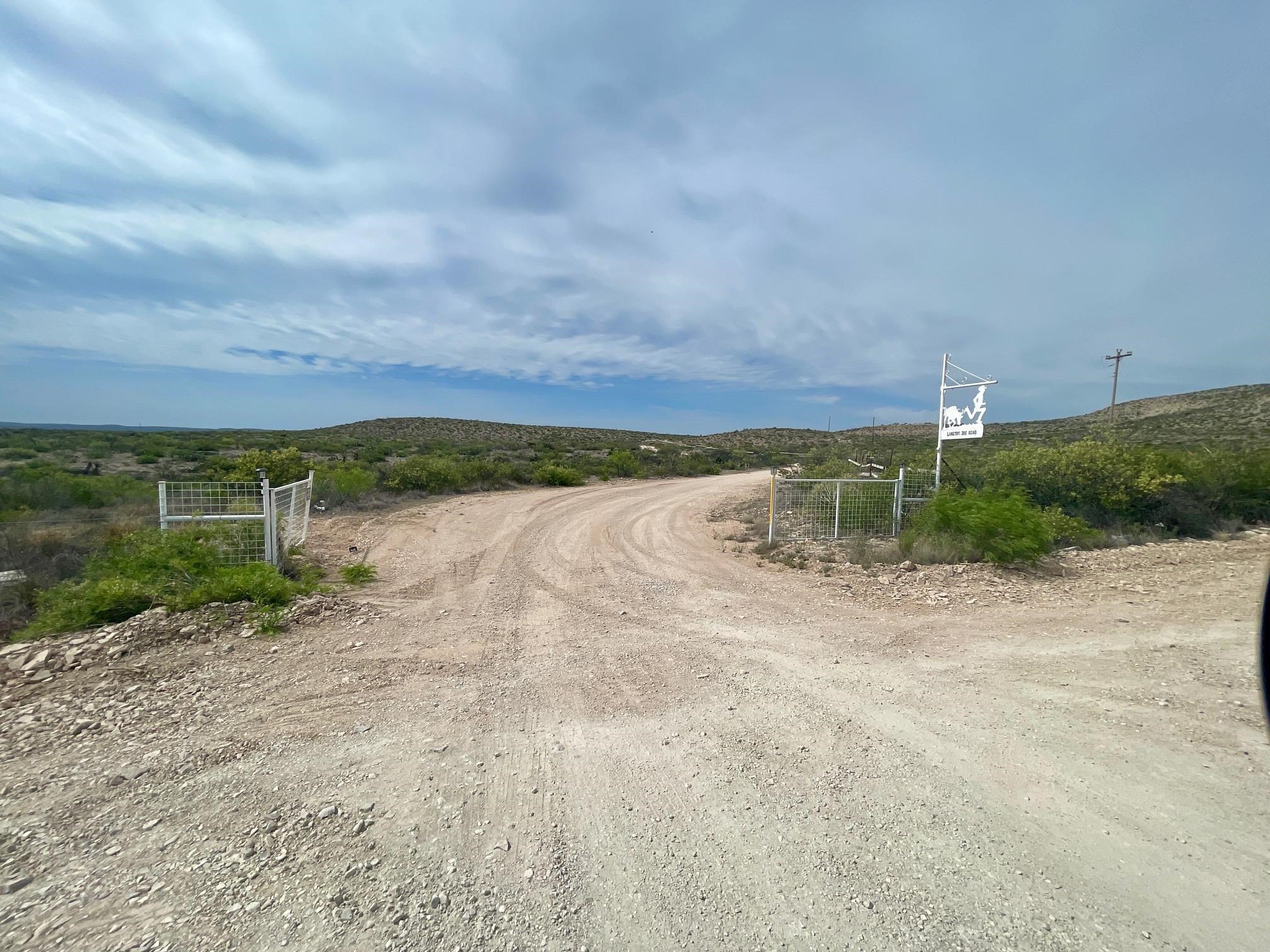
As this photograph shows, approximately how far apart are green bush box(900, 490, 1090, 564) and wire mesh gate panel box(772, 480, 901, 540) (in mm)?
1092

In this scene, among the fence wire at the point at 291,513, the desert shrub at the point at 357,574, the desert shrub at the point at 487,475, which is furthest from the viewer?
the desert shrub at the point at 487,475

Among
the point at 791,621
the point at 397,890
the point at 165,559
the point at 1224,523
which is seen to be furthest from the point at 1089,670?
the point at 1224,523

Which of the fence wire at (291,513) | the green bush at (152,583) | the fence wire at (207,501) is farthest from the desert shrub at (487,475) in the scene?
the green bush at (152,583)

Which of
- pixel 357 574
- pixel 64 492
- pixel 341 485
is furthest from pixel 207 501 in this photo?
pixel 341 485

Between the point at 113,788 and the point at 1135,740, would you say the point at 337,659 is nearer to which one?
the point at 113,788

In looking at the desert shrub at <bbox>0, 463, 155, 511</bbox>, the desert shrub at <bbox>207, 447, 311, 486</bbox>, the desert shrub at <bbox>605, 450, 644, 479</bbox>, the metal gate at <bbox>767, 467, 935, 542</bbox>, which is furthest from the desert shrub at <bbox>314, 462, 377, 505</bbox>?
the desert shrub at <bbox>605, 450, 644, 479</bbox>

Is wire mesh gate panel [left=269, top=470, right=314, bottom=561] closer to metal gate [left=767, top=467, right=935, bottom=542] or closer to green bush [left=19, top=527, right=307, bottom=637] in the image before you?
green bush [left=19, top=527, right=307, bottom=637]

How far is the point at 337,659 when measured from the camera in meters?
5.67

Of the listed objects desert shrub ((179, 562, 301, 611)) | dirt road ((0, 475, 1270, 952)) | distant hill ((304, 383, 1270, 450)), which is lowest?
dirt road ((0, 475, 1270, 952))

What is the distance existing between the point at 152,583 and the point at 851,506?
1140cm

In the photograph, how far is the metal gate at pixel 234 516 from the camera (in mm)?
7910

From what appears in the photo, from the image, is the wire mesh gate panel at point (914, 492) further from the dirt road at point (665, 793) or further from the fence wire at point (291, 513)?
the fence wire at point (291, 513)

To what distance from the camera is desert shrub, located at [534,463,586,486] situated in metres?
24.1

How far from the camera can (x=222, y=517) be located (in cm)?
799
